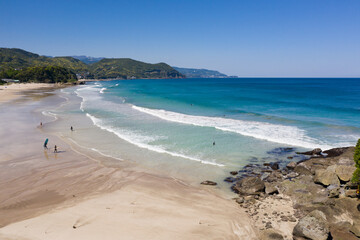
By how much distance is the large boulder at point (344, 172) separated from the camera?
14.8 meters

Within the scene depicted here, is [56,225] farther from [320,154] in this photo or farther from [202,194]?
[320,154]

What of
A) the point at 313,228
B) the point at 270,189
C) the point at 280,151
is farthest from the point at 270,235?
the point at 280,151

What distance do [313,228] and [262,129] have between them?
22003 millimetres

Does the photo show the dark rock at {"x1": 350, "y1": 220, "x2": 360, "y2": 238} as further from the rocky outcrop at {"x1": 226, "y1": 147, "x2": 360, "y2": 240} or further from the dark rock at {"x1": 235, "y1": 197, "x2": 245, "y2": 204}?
the dark rock at {"x1": 235, "y1": 197, "x2": 245, "y2": 204}

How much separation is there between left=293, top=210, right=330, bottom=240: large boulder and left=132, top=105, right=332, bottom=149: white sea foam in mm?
15618

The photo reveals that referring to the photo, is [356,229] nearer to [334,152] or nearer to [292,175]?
[292,175]

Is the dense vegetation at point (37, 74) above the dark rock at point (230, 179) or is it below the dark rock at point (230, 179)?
above

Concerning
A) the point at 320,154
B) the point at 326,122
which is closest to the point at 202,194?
the point at 320,154

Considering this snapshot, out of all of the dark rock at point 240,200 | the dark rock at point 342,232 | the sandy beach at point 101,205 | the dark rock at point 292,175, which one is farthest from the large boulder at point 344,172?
the sandy beach at point 101,205

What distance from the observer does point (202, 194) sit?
14570 millimetres

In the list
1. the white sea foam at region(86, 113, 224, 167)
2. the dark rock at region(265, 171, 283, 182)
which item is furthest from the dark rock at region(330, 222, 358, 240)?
the white sea foam at region(86, 113, 224, 167)

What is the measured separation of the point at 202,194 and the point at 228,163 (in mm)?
6061

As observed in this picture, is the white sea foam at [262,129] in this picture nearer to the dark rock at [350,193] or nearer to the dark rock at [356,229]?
the dark rock at [350,193]

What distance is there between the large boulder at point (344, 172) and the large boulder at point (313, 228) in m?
6.21
